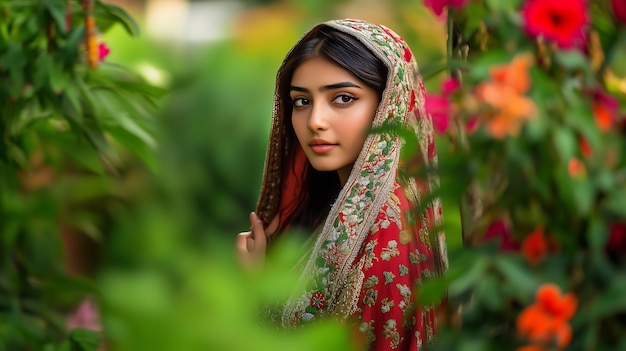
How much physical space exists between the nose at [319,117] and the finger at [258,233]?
0.22 m

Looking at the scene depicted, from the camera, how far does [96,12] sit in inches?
67.3

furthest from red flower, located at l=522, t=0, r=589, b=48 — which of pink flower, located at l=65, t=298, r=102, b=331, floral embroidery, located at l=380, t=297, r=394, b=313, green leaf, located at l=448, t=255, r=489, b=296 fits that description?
pink flower, located at l=65, t=298, r=102, b=331

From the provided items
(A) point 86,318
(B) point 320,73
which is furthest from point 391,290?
(A) point 86,318

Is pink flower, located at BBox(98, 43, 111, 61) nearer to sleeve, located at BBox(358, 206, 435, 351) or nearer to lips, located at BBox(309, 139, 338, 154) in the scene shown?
lips, located at BBox(309, 139, 338, 154)

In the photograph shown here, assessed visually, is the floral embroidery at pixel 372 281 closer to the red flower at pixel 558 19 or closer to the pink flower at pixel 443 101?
the pink flower at pixel 443 101

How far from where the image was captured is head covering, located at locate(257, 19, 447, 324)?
4.73 feet

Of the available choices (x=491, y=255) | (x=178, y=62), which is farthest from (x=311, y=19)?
(x=491, y=255)

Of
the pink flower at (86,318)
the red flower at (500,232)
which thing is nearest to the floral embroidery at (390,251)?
the red flower at (500,232)

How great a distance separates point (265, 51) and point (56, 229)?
6.74ft

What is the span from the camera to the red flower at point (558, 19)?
851mm

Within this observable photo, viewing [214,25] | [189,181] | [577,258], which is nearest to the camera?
[577,258]

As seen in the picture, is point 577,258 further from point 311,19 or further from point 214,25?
point 214,25

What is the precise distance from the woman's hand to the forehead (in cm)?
26

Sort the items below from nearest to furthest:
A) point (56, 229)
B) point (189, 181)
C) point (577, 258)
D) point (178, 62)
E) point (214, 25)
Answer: point (577, 258), point (56, 229), point (189, 181), point (178, 62), point (214, 25)
